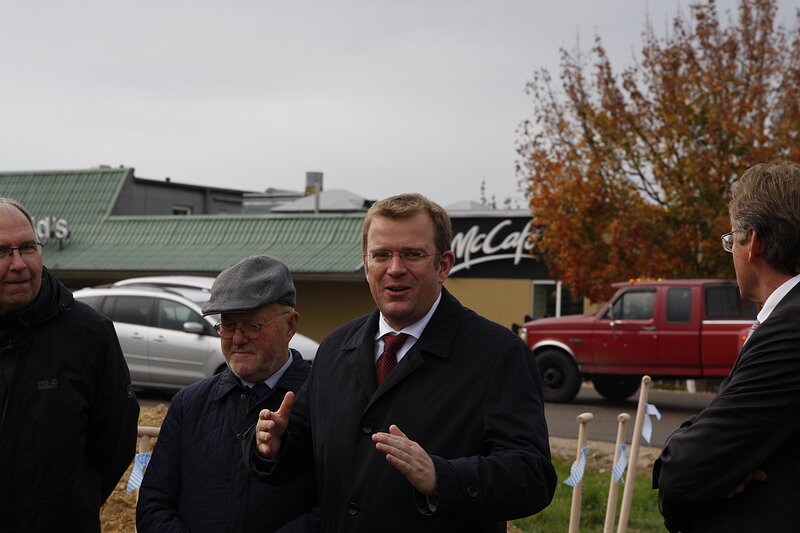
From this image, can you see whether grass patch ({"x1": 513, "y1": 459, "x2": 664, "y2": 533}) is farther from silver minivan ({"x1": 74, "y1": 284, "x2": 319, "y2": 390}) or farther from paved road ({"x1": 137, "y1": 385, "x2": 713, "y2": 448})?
silver minivan ({"x1": 74, "y1": 284, "x2": 319, "y2": 390})

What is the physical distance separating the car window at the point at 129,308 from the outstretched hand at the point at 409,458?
12.9 metres

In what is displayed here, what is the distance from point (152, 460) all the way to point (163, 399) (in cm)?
1224

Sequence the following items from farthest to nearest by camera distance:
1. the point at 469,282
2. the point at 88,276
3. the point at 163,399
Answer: the point at 88,276 < the point at 469,282 < the point at 163,399

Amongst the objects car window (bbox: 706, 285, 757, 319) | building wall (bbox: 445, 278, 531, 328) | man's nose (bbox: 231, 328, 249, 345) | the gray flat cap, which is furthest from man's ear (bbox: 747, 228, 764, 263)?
building wall (bbox: 445, 278, 531, 328)

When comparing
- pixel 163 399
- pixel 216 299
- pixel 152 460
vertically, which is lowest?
pixel 163 399

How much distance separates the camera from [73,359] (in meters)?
3.86

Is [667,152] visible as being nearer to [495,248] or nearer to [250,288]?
[495,248]

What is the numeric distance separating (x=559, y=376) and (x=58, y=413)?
13476 mm

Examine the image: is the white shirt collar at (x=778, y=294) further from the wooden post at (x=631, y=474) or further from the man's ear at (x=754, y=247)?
the wooden post at (x=631, y=474)

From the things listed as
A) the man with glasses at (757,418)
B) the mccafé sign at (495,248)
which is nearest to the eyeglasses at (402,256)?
the man with glasses at (757,418)

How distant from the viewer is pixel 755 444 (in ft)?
8.87

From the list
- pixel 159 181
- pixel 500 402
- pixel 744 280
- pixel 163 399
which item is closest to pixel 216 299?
pixel 500 402

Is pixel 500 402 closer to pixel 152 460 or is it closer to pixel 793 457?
pixel 793 457

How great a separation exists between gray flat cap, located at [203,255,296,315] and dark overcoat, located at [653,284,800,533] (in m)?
1.54
